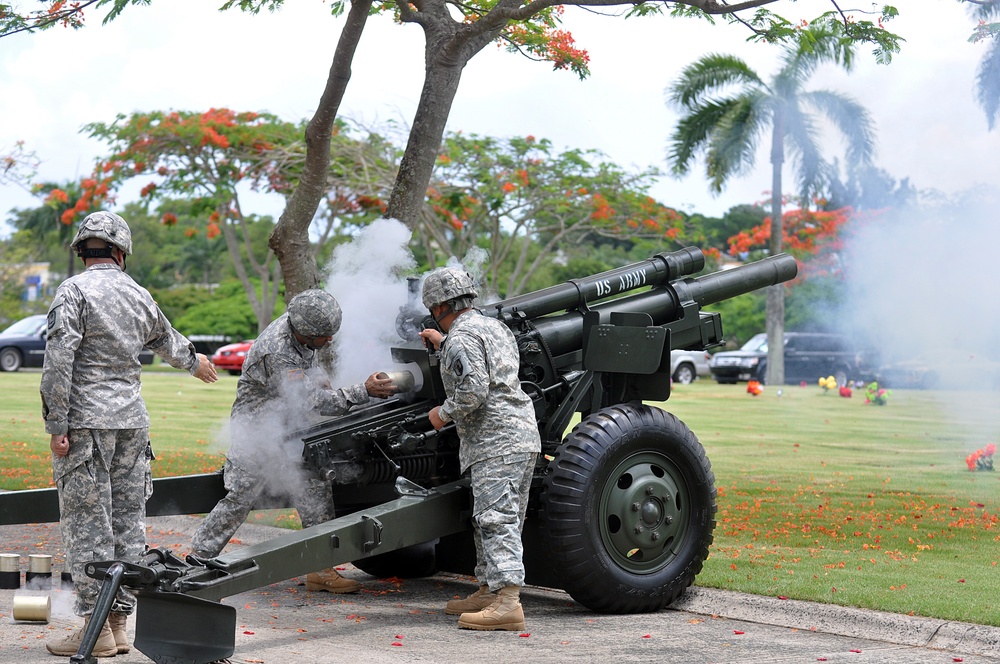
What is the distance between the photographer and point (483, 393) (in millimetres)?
6125

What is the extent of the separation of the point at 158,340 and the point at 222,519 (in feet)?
4.26

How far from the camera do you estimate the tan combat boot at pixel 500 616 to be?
19.8 feet

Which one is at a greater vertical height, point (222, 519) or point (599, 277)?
point (599, 277)

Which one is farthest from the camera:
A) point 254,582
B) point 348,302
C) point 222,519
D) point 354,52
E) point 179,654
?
point 354,52

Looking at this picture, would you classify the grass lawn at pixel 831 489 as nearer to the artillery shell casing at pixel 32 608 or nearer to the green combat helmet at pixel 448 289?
the artillery shell casing at pixel 32 608

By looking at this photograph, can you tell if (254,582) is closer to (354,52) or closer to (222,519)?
(222,519)

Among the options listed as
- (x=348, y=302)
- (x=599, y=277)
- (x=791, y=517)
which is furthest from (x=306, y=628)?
(x=791, y=517)

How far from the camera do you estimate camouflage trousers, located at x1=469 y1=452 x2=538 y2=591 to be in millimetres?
6109

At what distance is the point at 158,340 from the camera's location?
5734 millimetres

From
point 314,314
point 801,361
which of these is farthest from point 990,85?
point 801,361

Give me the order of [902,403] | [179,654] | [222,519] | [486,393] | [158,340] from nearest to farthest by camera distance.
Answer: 1. [179,654]
2. [158,340]
3. [486,393]
4. [222,519]
5. [902,403]

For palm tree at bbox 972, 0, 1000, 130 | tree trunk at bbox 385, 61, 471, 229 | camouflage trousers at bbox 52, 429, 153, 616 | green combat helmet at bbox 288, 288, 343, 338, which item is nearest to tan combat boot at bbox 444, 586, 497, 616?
green combat helmet at bbox 288, 288, 343, 338

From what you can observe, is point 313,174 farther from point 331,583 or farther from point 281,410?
point 331,583

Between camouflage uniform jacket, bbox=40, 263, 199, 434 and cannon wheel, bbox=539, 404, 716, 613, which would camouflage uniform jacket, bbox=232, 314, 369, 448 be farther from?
cannon wheel, bbox=539, 404, 716, 613
